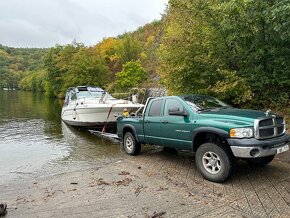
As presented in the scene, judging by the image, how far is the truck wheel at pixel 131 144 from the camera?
30.8ft

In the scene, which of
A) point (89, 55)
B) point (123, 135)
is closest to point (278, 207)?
point (123, 135)

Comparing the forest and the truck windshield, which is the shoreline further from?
the forest

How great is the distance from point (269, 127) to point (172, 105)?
252 centimetres

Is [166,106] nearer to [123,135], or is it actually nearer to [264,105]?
[123,135]

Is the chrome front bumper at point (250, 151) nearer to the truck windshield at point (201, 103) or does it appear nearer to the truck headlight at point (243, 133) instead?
the truck headlight at point (243, 133)

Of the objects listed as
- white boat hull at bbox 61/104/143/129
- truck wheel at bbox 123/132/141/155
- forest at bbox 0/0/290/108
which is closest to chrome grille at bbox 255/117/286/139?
forest at bbox 0/0/290/108

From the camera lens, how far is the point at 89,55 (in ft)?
148

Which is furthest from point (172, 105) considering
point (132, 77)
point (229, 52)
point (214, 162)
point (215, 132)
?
point (132, 77)

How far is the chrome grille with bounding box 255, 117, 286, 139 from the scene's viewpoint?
5.89 meters

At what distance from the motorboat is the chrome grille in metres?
8.50

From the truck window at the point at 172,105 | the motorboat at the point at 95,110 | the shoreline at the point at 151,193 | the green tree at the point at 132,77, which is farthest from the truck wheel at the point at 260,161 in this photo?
the green tree at the point at 132,77

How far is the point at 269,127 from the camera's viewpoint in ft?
20.1

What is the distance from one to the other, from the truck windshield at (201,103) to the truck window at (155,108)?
2.90 feet

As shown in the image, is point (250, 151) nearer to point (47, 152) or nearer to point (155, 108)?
point (155, 108)
